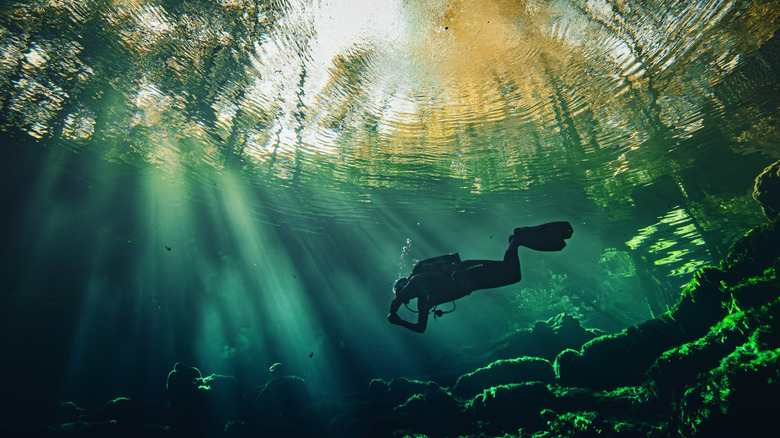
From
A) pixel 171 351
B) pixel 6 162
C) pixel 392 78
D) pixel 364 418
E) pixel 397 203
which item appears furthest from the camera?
pixel 171 351

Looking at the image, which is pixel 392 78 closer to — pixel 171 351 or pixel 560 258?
pixel 171 351

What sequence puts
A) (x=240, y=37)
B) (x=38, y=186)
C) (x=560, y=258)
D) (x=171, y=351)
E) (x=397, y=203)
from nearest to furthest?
1. (x=240, y=37)
2. (x=38, y=186)
3. (x=397, y=203)
4. (x=171, y=351)
5. (x=560, y=258)

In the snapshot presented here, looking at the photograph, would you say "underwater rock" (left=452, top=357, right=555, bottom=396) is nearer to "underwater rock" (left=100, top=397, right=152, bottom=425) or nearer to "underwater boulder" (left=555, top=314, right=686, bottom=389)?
"underwater boulder" (left=555, top=314, right=686, bottom=389)

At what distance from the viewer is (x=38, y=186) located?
13820mm

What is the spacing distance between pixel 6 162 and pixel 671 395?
1006 inches

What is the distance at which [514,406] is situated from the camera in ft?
28.3

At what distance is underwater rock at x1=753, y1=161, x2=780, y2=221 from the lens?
27.9 feet

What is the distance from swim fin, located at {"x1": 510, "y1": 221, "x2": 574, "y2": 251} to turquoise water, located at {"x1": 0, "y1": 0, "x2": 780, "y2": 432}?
162 inches

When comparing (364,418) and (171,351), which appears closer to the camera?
(364,418)

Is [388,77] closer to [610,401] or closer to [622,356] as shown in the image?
[610,401]

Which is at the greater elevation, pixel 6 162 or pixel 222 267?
pixel 6 162

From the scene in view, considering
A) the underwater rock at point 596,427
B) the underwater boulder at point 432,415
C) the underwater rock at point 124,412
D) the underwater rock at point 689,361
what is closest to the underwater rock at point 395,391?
the underwater boulder at point 432,415

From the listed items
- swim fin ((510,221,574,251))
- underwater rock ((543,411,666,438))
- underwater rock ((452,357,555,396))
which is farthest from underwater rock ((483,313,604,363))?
swim fin ((510,221,574,251))

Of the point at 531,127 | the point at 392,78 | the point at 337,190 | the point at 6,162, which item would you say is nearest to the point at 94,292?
the point at 6,162
